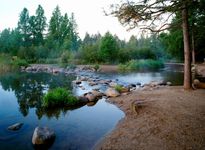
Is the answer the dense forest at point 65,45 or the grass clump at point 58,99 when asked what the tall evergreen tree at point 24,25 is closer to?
the dense forest at point 65,45

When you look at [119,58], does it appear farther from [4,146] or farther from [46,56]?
[4,146]

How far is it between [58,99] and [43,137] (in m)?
3.69

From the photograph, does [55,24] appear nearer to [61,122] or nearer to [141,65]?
[141,65]

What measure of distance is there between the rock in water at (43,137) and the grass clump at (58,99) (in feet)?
10.7

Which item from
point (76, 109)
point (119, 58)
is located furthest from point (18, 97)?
point (119, 58)

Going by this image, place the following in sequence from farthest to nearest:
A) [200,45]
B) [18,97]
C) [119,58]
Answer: [119,58] → [200,45] → [18,97]

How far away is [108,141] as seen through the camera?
4.94 meters

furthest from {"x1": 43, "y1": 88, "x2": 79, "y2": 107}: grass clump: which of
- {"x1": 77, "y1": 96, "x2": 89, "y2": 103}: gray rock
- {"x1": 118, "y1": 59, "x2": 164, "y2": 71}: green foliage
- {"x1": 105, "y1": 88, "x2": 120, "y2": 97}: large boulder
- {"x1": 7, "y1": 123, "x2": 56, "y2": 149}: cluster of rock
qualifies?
{"x1": 118, "y1": 59, "x2": 164, "y2": 71}: green foliage

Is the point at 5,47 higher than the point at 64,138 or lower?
higher

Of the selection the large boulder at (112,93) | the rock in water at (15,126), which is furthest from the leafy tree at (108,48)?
the rock in water at (15,126)

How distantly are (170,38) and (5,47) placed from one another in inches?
Result: 1383

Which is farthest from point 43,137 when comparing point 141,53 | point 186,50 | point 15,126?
point 141,53

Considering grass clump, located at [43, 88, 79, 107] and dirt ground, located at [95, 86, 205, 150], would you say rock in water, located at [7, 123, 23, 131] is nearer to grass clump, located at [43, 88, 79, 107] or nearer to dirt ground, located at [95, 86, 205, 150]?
grass clump, located at [43, 88, 79, 107]

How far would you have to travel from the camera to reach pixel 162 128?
510 centimetres
